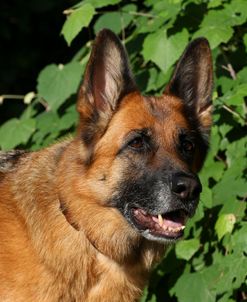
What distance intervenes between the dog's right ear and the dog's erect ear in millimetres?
440

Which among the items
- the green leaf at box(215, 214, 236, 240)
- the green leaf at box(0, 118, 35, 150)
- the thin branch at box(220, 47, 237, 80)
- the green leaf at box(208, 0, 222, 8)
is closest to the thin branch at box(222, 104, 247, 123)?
the thin branch at box(220, 47, 237, 80)

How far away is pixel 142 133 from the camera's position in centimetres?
488

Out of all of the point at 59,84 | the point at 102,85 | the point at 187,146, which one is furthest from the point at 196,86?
the point at 59,84

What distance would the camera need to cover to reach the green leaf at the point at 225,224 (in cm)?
541

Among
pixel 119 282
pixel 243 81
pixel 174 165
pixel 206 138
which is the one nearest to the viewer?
pixel 174 165

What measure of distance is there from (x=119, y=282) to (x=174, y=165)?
2.75 feet

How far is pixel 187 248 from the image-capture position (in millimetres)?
5895

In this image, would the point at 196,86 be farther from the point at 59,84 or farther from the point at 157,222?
the point at 59,84

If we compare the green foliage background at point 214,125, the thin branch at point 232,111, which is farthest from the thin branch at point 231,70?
the thin branch at point 232,111

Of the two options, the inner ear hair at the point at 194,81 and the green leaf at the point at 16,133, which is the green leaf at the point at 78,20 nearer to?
the inner ear hair at the point at 194,81

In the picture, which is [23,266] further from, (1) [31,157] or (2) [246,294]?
(2) [246,294]

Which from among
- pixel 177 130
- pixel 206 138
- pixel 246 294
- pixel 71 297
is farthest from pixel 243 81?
pixel 71 297

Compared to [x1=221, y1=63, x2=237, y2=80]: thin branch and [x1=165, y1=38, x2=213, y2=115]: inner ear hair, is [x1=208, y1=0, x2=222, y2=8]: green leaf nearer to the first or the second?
[x1=221, y1=63, x2=237, y2=80]: thin branch

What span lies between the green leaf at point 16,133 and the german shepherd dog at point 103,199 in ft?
4.87
